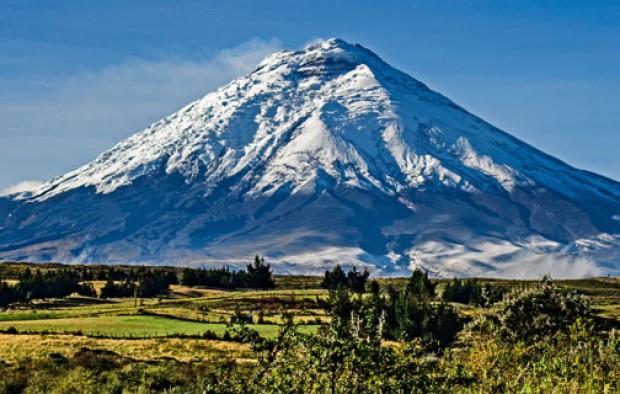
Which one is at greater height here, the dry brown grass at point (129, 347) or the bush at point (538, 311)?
the bush at point (538, 311)

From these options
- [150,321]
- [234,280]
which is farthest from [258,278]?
[150,321]

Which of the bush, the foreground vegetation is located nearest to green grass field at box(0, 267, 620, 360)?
the foreground vegetation

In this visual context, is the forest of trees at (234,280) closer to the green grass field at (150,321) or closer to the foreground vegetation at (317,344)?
the foreground vegetation at (317,344)

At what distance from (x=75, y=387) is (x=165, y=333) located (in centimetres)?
2629

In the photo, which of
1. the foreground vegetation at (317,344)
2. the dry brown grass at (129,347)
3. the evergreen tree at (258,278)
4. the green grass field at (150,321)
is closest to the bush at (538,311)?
the foreground vegetation at (317,344)

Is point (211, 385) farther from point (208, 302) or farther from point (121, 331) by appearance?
point (208, 302)

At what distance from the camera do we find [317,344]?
20.7 metres

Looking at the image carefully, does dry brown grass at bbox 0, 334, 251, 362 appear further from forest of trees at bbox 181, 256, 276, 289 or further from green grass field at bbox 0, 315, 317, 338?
forest of trees at bbox 181, 256, 276, 289

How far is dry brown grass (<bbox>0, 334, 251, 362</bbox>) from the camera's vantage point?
5856 centimetres

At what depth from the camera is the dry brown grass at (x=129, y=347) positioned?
58.6 meters

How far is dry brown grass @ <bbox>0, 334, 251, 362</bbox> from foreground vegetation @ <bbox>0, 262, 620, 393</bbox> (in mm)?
103

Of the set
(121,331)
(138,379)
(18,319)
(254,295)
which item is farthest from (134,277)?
(138,379)

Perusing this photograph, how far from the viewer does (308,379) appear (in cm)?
2077

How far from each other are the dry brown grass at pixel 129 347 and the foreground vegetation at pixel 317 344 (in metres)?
0.10
